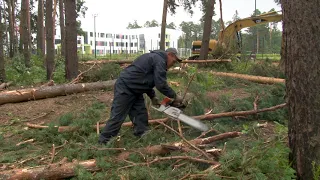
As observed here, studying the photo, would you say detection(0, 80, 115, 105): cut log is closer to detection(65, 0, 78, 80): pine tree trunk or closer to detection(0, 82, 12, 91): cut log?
detection(65, 0, 78, 80): pine tree trunk

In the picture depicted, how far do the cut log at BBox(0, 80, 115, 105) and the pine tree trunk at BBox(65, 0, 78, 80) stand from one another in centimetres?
135

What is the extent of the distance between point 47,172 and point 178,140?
169 cm

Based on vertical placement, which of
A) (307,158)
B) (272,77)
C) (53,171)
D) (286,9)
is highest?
(286,9)

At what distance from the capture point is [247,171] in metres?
2.85

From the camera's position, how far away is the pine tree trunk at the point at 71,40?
877 cm

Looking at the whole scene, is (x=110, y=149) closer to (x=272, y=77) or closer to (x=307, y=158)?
(x=307, y=158)

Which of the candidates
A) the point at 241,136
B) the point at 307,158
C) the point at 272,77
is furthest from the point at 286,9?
the point at 272,77

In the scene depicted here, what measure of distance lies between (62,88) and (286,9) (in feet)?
18.9

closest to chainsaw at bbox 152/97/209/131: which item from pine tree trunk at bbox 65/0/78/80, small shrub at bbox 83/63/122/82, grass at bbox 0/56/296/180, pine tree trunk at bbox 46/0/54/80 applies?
grass at bbox 0/56/296/180

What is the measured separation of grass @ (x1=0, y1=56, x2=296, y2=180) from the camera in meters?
2.92

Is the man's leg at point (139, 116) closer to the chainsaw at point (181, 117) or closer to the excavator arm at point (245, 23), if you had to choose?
the chainsaw at point (181, 117)

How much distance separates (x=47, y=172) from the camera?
3.41 metres

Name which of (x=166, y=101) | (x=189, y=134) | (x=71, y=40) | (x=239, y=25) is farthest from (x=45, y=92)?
(x=239, y=25)

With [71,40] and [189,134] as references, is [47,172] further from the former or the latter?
[71,40]
